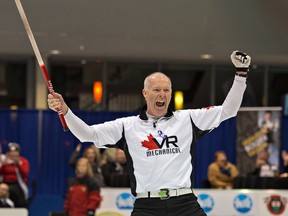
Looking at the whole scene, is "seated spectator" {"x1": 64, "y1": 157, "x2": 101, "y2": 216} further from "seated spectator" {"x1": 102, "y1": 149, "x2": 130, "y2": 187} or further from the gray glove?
the gray glove

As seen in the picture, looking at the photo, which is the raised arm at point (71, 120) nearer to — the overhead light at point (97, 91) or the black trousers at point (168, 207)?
the black trousers at point (168, 207)

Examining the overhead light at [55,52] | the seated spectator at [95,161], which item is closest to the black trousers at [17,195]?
the seated spectator at [95,161]

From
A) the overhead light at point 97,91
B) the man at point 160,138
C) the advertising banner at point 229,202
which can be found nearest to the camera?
the man at point 160,138

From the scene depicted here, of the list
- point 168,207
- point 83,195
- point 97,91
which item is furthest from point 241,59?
point 97,91

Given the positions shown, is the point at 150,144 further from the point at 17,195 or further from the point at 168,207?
the point at 17,195

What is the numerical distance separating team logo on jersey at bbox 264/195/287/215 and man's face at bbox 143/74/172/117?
684cm

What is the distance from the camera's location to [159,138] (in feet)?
21.9

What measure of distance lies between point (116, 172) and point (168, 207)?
9.18m

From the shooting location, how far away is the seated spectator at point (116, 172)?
1402 cm

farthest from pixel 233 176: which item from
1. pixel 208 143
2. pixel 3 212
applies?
pixel 3 212

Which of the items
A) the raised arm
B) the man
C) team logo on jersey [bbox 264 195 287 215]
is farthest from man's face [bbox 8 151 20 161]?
the raised arm

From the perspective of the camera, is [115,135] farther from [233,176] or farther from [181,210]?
[233,176]

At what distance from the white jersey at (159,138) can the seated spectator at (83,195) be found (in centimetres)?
653

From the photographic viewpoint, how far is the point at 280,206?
Answer: 1318 centimetres
